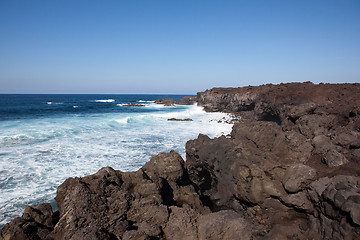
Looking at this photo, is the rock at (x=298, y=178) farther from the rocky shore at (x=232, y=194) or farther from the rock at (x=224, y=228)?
the rock at (x=224, y=228)

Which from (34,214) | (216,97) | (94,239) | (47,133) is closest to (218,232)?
(94,239)

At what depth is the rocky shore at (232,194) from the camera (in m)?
4.40

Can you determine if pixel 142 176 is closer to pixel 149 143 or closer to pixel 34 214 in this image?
pixel 34 214

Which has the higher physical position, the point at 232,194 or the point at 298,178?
the point at 298,178

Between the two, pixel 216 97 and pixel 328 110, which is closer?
pixel 328 110

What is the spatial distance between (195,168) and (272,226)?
367 cm

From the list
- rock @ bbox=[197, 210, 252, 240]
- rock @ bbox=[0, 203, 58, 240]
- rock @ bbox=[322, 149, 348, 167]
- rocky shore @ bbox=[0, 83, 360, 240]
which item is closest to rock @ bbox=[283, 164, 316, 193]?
rocky shore @ bbox=[0, 83, 360, 240]

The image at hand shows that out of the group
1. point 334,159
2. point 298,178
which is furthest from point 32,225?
point 334,159

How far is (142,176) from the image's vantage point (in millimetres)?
6145

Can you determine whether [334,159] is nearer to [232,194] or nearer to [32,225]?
[232,194]

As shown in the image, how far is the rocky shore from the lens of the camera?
173 inches

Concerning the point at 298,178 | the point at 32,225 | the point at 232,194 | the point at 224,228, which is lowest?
the point at 232,194

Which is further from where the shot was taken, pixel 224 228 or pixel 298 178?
pixel 298 178

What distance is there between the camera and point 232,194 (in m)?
6.71
